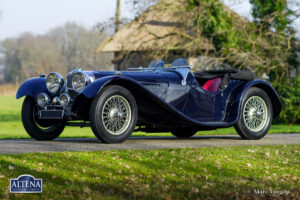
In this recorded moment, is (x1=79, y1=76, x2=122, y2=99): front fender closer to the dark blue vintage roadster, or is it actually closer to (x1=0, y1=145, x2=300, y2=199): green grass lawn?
the dark blue vintage roadster

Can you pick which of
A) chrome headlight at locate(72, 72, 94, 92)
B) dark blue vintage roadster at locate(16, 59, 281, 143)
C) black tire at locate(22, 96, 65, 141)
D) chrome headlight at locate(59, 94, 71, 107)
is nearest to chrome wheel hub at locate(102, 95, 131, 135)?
dark blue vintage roadster at locate(16, 59, 281, 143)

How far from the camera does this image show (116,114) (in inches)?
290

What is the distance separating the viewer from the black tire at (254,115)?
30.1ft

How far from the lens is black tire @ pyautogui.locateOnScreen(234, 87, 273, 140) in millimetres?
9180

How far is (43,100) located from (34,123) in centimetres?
61

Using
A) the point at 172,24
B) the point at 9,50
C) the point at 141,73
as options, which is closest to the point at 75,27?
the point at 9,50

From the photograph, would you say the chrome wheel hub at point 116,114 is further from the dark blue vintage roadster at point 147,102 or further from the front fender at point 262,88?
the front fender at point 262,88

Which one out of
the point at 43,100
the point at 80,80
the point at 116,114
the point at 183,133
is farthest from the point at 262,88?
the point at 43,100

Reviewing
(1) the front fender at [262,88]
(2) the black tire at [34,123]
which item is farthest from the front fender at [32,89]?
(1) the front fender at [262,88]

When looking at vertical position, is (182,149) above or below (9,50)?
below

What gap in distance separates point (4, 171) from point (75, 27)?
245ft

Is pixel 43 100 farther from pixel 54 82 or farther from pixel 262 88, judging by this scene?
pixel 262 88

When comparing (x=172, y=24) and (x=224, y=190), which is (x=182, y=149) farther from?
(x=172, y=24)

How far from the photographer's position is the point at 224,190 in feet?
16.2
